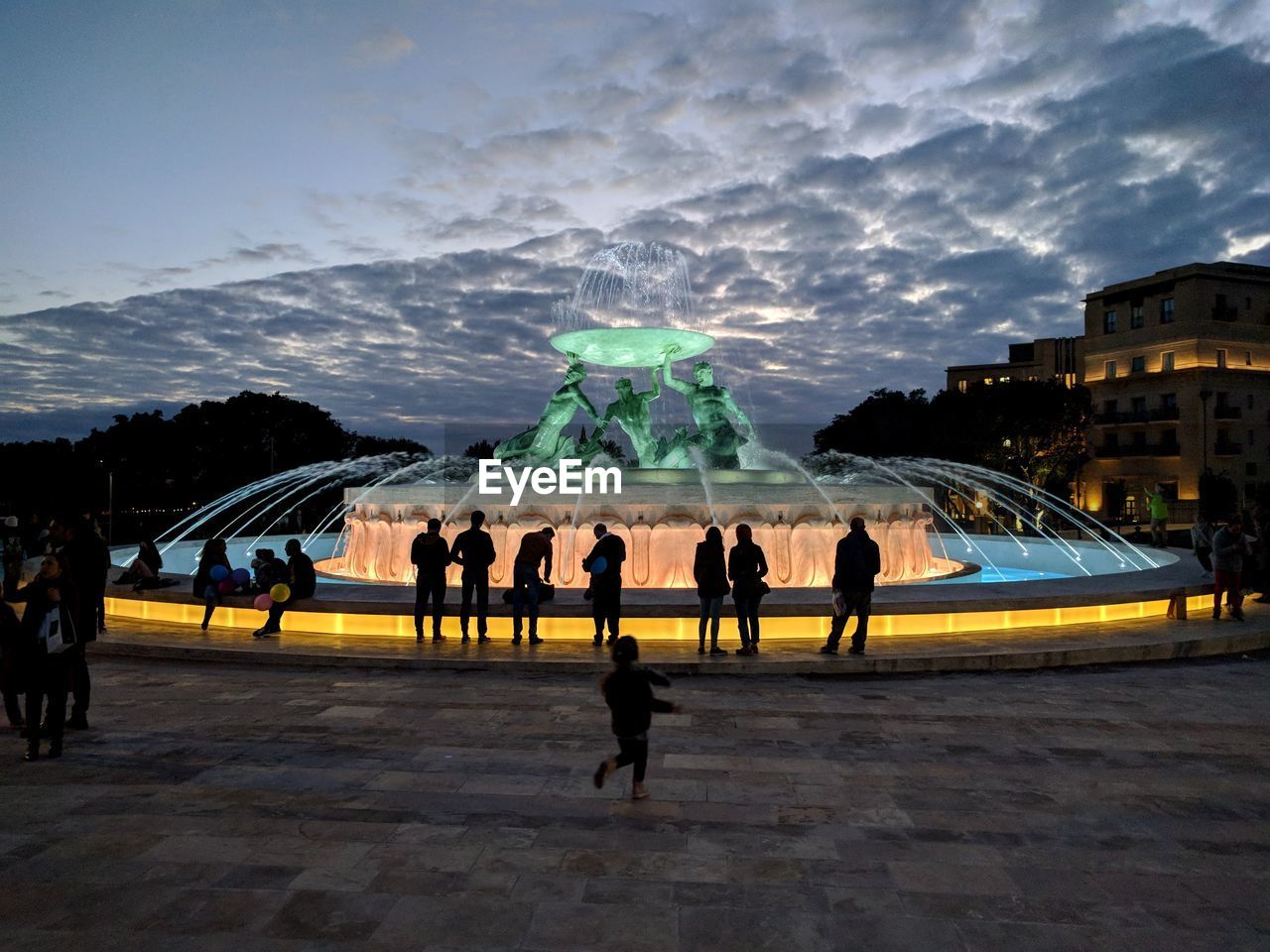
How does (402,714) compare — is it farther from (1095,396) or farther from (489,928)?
(1095,396)

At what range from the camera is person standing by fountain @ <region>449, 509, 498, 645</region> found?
1042cm

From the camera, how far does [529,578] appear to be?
34.7 ft

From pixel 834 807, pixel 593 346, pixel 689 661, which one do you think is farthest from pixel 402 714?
pixel 593 346

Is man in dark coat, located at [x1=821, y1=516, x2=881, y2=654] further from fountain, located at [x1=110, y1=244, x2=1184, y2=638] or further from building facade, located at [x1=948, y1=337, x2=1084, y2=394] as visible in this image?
building facade, located at [x1=948, y1=337, x2=1084, y2=394]

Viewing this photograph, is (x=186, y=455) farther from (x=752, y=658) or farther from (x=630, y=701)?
(x=630, y=701)

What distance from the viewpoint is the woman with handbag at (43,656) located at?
6.41 metres

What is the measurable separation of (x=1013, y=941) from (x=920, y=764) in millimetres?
2597

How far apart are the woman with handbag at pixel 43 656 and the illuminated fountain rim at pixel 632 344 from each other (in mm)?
12967

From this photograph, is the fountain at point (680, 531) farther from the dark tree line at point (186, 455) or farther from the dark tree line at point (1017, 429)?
the dark tree line at point (186, 455)

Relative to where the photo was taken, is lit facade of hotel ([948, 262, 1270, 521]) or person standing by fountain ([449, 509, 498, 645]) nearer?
person standing by fountain ([449, 509, 498, 645])

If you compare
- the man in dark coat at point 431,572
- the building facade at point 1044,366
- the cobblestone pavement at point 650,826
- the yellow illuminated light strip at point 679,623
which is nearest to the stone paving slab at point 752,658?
the yellow illuminated light strip at point 679,623

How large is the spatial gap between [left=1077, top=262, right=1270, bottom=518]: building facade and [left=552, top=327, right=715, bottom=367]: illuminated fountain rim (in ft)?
143

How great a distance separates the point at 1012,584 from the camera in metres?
13.5

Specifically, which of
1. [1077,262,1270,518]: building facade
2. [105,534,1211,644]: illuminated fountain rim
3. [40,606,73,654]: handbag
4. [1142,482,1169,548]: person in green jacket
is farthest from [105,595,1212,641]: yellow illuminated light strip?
[1077,262,1270,518]: building facade
